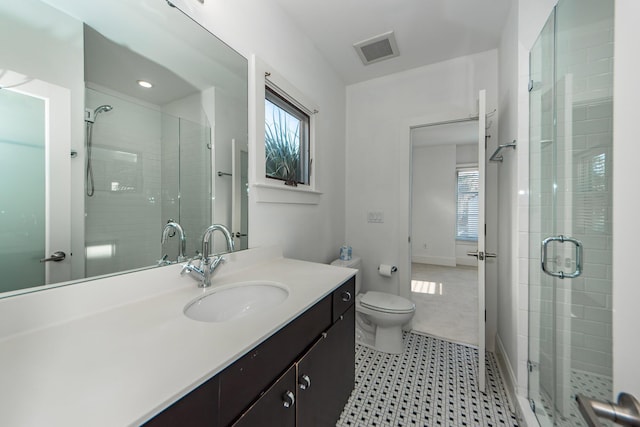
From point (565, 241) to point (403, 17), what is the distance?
170 centimetres

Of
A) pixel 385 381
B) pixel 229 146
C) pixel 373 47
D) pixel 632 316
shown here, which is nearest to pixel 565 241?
pixel 632 316

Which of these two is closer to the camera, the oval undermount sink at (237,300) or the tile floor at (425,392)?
the oval undermount sink at (237,300)

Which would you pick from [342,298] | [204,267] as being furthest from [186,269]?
[342,298]

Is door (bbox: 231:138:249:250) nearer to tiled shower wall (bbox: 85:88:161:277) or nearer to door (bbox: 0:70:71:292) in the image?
tiled shower wall (bbox: 85:88:161:277)

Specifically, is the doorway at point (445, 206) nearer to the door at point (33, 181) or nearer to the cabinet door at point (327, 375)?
the cabinet door at point (327, 375)

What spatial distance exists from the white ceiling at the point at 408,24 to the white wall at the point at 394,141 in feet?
0.61

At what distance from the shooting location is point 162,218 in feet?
3.31

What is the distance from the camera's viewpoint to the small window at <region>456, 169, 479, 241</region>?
4.59m

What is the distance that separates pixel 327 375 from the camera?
3.51ft

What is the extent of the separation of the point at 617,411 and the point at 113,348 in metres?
0.98

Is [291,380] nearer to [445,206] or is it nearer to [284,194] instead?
[284,194]

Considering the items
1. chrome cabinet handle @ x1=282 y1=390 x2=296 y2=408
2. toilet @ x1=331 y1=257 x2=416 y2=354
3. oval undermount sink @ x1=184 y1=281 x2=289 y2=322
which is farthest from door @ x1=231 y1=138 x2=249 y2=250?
toilet @ x1=331 y1=257 x2=416 y2=354

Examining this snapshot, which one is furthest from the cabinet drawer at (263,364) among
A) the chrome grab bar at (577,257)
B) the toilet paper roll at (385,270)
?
the toilet paper roll at (385,270)

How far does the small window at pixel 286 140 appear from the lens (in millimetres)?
1562
